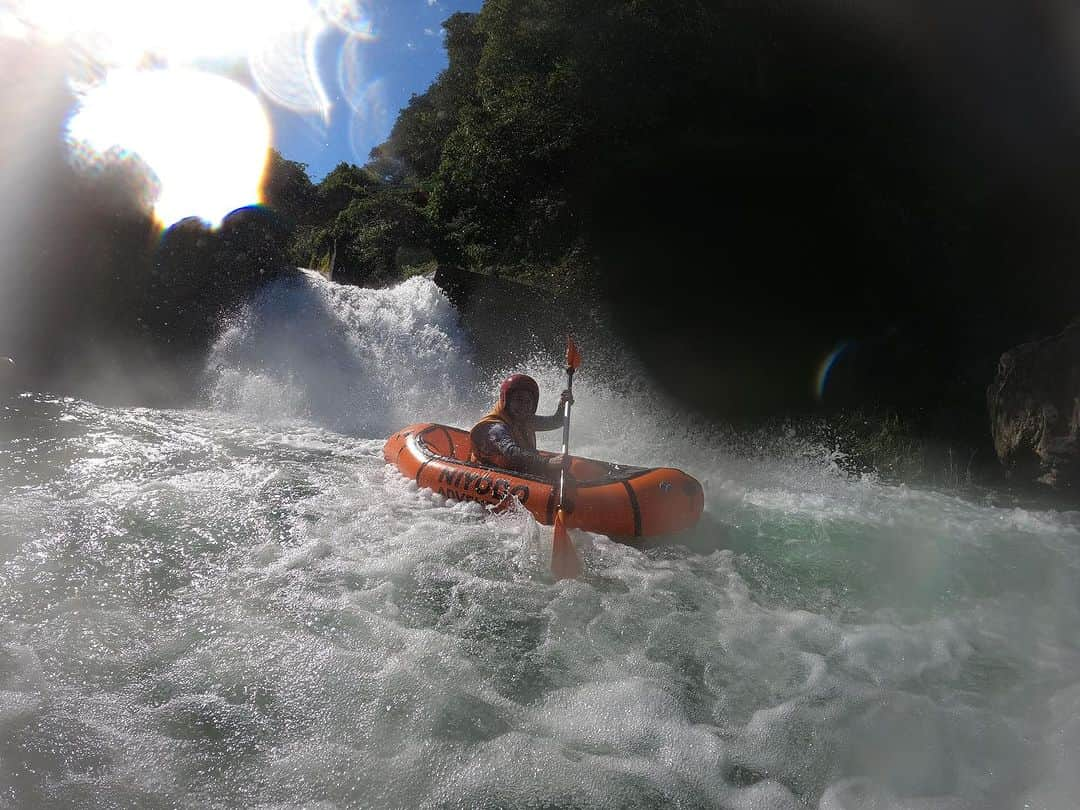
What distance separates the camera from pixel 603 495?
493 cm

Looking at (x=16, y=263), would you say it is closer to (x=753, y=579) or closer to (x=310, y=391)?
(x=310, y=391)

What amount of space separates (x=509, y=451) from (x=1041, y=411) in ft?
19.7

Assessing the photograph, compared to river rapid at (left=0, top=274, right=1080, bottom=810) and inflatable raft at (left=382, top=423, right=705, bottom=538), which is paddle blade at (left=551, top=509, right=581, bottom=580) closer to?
river rapid at (left=0, top=274, right=1080, bottom=810)

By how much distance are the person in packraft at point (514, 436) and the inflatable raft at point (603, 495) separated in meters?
0.14

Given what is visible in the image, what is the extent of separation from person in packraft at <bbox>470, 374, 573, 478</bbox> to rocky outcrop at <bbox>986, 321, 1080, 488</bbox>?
5.48 meters

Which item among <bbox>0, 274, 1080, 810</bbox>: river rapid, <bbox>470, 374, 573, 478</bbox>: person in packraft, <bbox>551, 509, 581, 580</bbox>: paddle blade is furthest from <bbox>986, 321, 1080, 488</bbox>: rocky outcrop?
<bbox>551, 509, 581, 580</bbox>: paddle blade

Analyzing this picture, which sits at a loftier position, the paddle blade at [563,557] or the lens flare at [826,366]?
the lens flare at [826,366]

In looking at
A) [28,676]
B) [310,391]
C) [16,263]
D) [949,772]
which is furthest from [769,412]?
[16,263]

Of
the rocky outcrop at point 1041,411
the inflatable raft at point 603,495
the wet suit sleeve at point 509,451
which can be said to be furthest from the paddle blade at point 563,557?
the rocky outcrop at point 1041,411

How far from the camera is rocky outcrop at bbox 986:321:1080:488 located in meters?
6.81

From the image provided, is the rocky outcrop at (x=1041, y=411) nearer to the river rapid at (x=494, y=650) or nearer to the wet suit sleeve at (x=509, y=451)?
the river rapid at (x=494, y=650)

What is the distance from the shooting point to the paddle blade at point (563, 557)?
169 inches

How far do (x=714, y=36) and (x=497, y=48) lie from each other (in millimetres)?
5891

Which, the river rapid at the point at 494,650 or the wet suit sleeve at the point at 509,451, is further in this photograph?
the wet suit sleeve at the point at 509,451
